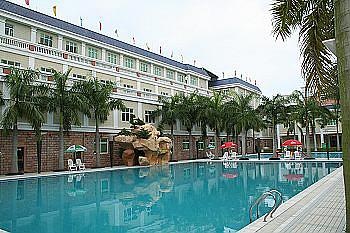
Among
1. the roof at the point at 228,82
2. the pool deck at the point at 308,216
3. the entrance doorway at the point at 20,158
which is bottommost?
the pool deck at the point at 308,216

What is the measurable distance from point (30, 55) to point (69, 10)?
9.52m

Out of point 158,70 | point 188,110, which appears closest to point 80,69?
point 188,110

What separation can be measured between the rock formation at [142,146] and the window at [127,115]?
226 centimetres

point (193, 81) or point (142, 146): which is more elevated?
point (193, 81)

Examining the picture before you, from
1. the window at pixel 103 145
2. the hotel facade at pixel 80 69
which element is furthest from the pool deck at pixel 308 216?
the window at pixel 103 145

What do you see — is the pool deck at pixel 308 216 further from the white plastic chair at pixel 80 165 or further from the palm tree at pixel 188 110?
the palm tree at pixel 188 110

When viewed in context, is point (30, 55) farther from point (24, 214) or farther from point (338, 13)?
point (338, 13)

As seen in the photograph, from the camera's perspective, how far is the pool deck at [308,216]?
6.44 m

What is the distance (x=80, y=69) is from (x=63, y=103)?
716 cm

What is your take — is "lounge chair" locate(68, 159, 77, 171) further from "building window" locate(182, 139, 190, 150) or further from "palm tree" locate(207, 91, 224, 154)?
"building window" locate(182, 139, 190, 150)

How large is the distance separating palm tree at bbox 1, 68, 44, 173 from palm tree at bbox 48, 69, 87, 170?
1610 mm

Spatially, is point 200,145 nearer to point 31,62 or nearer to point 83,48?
point 83,48

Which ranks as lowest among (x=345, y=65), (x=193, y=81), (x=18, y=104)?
(x=345, y=65)

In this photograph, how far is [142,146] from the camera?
27812mm
